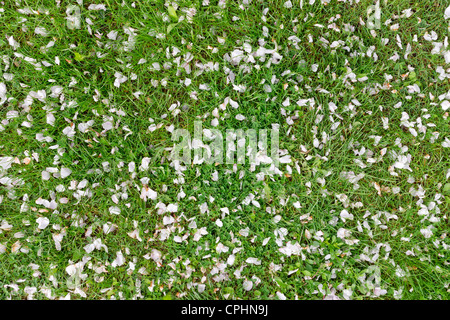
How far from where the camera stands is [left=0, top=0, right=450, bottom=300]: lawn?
2.26m

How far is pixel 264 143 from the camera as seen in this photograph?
2.29 m

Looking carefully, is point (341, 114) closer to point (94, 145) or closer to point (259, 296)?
point (259, 296)

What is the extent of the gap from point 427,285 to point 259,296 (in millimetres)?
1284

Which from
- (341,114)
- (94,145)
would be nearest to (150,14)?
(94,145)

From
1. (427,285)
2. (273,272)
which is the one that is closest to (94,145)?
(273,272)

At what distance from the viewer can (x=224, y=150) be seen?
7.50 feet

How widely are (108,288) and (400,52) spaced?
9.65 feet

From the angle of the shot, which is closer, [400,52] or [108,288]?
[108,288]

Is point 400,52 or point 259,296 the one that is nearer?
point 259,296

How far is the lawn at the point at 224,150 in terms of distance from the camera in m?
2.26

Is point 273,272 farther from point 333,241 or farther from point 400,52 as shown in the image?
point 400,52

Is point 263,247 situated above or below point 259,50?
below

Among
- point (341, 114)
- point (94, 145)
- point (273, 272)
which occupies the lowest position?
point (273, 272)

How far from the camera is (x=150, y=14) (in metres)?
2.36
